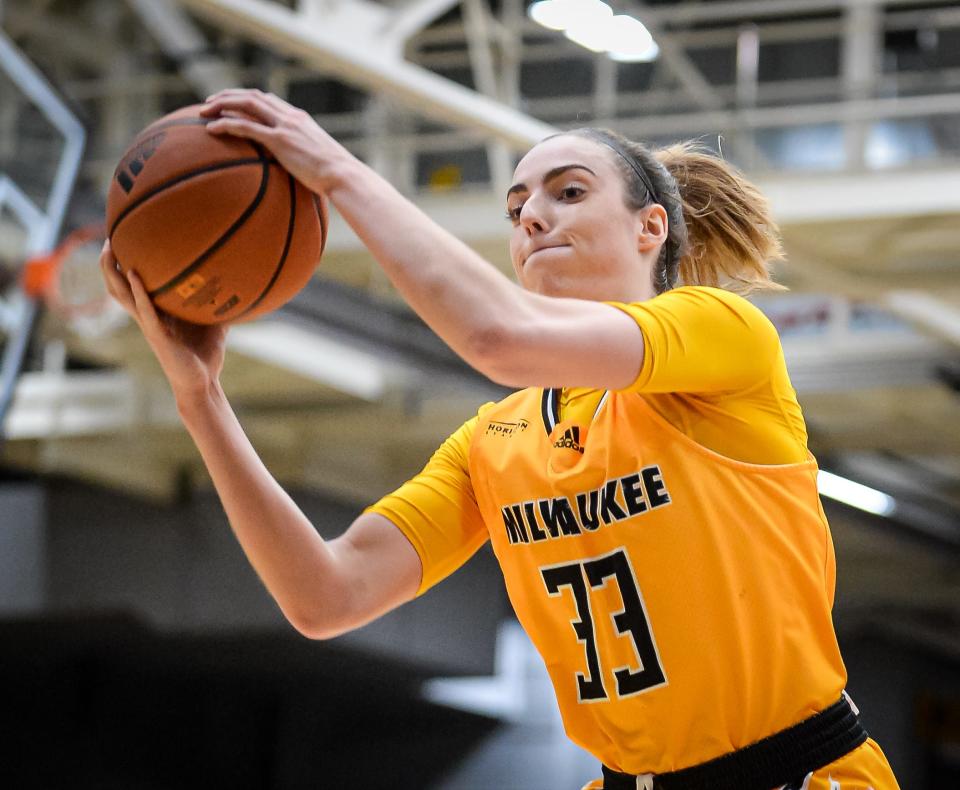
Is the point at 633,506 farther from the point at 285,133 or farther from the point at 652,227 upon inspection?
the point at 285,133

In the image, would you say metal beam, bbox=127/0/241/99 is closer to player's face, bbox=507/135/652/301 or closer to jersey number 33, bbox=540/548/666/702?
player's face, bbox=507/135/652/301

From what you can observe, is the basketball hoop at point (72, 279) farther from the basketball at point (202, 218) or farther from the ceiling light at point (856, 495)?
the ceiling light at point (856, 495)

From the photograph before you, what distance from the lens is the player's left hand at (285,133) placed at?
7.14ft

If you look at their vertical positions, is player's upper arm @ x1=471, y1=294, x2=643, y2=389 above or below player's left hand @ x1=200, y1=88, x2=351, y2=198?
below

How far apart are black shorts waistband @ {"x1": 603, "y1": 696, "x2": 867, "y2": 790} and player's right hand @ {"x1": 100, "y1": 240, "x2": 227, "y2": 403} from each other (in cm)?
106

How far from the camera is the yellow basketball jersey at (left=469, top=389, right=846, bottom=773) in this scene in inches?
93.4

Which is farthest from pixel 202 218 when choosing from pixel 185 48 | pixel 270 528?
pixel 185 48

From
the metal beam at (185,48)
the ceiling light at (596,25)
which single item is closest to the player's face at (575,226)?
the ceiling light at (596,25)

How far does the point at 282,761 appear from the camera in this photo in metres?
17.5

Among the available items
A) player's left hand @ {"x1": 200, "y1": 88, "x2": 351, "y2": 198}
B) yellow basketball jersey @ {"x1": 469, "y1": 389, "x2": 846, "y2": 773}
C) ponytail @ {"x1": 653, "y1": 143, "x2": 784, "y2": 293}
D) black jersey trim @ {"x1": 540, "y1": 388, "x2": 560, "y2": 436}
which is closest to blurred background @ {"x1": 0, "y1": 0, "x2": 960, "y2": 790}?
ponytail @ {"x1": 653, "y1": 143, "x2": 784, "y2": 293}

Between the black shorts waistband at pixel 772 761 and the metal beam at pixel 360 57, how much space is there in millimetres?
4550

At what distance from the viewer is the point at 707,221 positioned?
280 centimetres

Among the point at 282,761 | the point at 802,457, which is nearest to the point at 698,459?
the point at 802,457

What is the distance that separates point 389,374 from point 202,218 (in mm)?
8303
